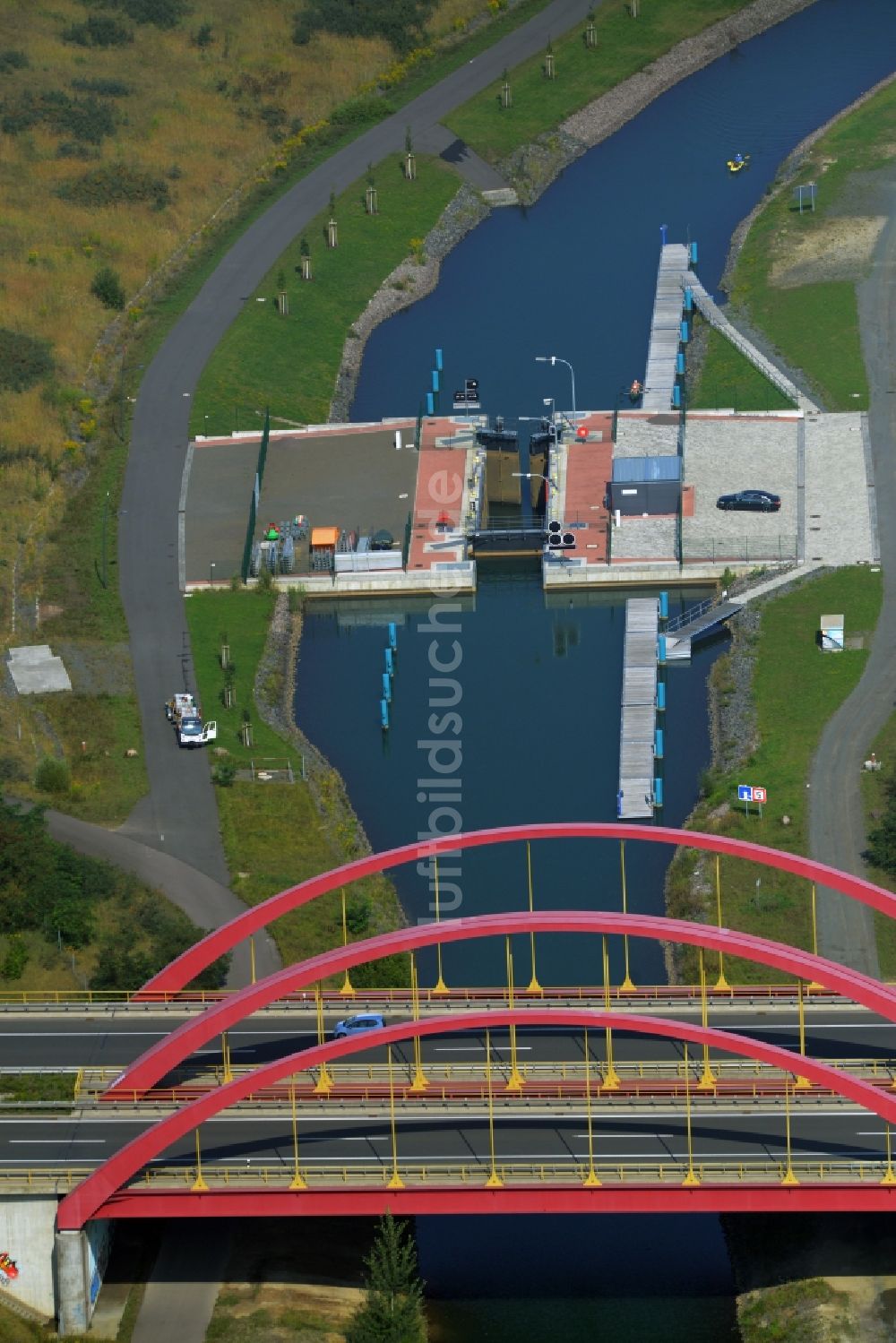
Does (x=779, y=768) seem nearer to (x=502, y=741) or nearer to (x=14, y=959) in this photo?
(x=502, y=741)

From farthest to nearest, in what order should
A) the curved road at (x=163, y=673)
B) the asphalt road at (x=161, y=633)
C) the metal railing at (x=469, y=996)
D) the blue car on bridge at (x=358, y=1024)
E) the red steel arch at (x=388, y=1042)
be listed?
the asphalt road at (x=161, y=633), the curved road at (x=163, y=673), the metal railing at (x=469, y=996), the blue car on bridge at (x=358, y=1024), the red steel arch at (x=388, y=1042)

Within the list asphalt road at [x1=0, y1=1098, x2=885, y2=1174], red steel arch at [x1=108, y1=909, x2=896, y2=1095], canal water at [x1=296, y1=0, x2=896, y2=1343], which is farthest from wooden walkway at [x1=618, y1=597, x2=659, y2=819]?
red steel arch at [x1=108, y1=909, x2=896, y2=1095]

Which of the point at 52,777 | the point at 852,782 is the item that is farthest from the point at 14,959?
the point at 852,782

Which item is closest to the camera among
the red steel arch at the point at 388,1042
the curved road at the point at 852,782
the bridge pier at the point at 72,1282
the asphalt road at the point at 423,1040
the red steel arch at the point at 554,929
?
the red steel arch at the point at 554,929

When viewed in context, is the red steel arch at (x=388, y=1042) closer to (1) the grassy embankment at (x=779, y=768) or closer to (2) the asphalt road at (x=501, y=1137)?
(2) the asphalt road at (x=501, y=1137)

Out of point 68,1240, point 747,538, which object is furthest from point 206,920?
point 747,538

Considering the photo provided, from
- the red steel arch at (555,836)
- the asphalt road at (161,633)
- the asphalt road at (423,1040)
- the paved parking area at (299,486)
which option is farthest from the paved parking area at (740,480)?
the red steel arch at (555,836)

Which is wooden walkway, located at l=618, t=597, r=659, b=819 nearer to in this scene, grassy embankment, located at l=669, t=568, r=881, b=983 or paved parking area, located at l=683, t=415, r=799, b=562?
grassy embankment, located at l=669, t=568, r=881, b=983

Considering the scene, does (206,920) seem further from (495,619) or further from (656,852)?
(495,619)
